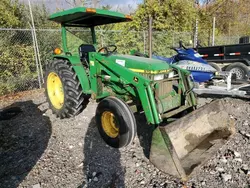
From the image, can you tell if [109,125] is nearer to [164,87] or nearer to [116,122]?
[116,122]

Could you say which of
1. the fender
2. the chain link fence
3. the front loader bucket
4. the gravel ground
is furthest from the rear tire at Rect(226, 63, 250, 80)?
the fender

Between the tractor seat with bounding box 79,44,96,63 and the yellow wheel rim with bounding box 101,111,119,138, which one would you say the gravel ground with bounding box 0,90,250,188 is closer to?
the yellow wheel rim with bounding box 101,111,119,138

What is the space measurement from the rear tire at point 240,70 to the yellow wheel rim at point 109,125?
17.5 ft

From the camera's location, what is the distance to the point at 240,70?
6.96 metres

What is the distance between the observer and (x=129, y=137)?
2.95 meters

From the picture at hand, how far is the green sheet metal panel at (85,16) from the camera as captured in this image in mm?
3445

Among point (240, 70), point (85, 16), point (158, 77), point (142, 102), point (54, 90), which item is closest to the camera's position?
point (142, 102)

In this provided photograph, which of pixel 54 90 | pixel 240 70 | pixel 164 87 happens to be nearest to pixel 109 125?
pixel 164 87

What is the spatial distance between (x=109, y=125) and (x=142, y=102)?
752 mm

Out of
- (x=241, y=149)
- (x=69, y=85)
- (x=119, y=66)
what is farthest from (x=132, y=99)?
(x=241, y=149)

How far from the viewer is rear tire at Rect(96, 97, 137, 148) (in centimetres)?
294

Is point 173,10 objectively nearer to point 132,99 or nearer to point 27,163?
point 132,99

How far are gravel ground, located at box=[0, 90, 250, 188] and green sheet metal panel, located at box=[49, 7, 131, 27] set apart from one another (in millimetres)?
1974

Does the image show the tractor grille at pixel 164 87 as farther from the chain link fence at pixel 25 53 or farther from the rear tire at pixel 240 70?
the rear tire at pixel 240 70
